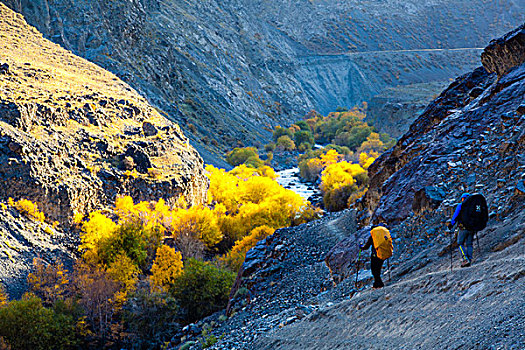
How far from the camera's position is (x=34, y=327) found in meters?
21.5

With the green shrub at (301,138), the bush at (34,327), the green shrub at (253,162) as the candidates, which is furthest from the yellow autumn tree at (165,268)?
the green shrub at (301,138)

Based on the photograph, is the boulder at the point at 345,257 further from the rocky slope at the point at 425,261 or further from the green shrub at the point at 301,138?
the green shrub at the point at 301,138

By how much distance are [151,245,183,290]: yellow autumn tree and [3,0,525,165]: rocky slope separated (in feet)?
132

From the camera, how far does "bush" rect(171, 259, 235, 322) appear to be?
26.3 meters

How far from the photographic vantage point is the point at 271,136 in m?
101

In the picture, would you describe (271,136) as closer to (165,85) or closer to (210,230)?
(165,85)

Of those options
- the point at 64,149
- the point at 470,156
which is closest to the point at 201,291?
the point at 470,156

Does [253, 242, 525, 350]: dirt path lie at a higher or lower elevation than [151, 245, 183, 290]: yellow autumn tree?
lower

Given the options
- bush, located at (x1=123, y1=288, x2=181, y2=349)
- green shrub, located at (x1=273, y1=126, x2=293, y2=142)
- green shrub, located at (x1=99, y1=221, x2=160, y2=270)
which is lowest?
bush, located at (x1=123, y1=288, x2=181, y2=349)

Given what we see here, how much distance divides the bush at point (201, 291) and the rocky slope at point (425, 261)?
4990 millimetres

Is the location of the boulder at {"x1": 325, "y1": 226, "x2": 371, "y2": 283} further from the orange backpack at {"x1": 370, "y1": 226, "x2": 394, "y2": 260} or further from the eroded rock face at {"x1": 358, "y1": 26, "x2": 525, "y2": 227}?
the orange backpack at {"x1": 370, "y1": 226, "x2": 394, "y2": 260}

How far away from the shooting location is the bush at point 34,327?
21344 millimetres

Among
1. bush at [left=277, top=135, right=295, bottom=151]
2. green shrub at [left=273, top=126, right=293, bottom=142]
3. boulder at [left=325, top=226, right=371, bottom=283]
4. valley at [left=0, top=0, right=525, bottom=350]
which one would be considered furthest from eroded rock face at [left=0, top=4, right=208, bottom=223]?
green shrub at [left=273, top=126, right=293, bottom=142]

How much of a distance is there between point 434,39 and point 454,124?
6806 inches
